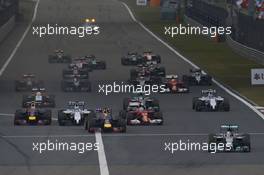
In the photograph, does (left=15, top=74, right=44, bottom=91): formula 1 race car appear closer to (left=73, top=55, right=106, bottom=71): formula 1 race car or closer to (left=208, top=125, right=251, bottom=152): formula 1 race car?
(left=73, top=55, right=106, bottom=71): formula 1 race car

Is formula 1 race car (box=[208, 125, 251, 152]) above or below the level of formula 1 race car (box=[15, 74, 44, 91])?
above

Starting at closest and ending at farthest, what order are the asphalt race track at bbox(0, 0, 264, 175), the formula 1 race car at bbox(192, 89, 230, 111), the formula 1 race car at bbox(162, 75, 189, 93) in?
the asphalt race track at bbox(0, 0, 264, 175)
the formula 1 race car at bbox(192, 89, 230, 111)
the formula 1 race car at bbox(162, 75, 189, 93)

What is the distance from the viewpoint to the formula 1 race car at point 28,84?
57.1 m

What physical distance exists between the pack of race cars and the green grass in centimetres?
264

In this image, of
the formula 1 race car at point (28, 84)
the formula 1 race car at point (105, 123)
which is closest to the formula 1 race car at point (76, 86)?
the formula 1 race car at point (28, 84)

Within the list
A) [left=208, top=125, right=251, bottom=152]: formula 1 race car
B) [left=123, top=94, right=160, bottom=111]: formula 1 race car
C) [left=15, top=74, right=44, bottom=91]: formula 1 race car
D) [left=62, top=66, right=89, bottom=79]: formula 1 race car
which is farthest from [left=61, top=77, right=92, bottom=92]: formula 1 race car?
[left=208, top=125, right=251, bottom=152]: formula 1 race car

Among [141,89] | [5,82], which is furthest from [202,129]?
[5,82]

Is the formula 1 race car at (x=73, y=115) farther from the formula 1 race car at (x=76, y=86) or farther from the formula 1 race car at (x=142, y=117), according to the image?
the formula 1 race car at (x=76, y=86)

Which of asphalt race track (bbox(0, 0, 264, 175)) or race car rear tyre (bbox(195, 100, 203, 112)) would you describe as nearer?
asphalt race track (bbox(0, 0, 264, 175))

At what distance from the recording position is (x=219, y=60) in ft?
258

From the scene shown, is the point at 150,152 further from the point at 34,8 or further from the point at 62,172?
the point at 34,8

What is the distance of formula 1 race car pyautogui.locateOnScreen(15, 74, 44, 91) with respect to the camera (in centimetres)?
5712

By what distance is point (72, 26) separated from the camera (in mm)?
104125

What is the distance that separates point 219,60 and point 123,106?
29.6 metres
